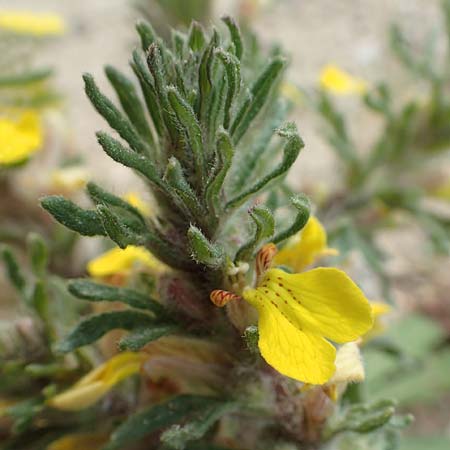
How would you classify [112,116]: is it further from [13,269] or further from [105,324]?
[13,269]

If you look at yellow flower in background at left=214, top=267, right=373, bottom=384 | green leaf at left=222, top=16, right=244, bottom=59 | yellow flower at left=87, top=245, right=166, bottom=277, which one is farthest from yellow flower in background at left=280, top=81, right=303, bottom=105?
yellow flower in background at left=214, top=267, right=373, bottom=384

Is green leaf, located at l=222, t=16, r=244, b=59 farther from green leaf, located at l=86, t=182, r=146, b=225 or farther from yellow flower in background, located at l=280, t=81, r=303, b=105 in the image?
yellow flower in background, located at l=280, t=81, r=303, b=105

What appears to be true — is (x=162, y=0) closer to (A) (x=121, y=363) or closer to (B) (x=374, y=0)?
(A) (x=121, y=363)

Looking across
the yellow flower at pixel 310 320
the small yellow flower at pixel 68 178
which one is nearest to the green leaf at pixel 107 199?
the yellow flower at pixel 310 320

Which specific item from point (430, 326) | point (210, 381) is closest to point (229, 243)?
point (210, 381)

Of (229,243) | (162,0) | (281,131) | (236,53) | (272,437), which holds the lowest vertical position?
(272,437)

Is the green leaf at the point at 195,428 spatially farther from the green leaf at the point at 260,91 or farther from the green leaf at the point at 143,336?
the green leaf at the point at 260,91

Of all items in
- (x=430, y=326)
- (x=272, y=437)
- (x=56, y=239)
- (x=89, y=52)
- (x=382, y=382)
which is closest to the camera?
(x=272, y=437)

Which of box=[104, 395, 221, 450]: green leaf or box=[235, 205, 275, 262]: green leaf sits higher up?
box=[235, 205, 275, 262]: green leaf

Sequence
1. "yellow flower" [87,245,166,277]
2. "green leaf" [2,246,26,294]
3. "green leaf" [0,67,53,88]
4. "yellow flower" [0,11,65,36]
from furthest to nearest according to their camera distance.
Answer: "yellow flower" [0,11,65,36], "green leaf" [0,67,53,88], "green leaf" [2,246,26,294], "yellow flower" [87,245,166,277]
